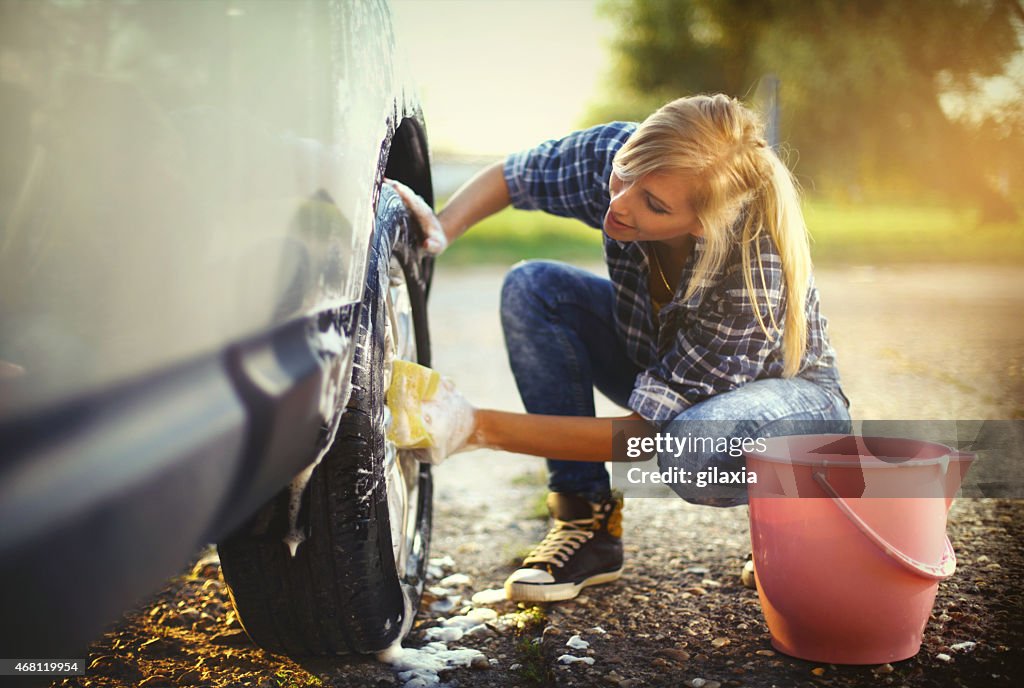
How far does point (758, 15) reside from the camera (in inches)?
390

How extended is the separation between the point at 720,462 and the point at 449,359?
11.6ft

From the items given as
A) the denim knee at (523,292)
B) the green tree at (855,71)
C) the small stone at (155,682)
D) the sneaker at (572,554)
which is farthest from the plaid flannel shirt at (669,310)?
the small stone at (155,682)

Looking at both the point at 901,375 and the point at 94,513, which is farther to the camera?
the point at 901,375

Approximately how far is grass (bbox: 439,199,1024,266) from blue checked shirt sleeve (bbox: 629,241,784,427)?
3430mm

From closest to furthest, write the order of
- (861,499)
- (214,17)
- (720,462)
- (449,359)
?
(214,17)
(861,499)
(720,462)
(449,359)

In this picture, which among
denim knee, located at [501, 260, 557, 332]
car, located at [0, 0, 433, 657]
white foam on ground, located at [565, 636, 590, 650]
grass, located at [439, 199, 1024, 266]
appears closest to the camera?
car, located at [0, 0, 433, 657]

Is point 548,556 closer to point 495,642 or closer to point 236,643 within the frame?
point 495,642

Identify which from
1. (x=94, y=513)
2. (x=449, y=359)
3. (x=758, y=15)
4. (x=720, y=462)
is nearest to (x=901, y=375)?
(x=449, y=359)

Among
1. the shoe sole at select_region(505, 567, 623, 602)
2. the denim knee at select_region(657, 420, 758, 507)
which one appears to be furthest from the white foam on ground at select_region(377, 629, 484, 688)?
the denim knee at select_region(657, 420, 758, 507)

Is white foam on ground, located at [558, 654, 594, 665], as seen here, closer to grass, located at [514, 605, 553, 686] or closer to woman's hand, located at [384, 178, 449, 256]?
grass, located at [514, 605, 553, 686]

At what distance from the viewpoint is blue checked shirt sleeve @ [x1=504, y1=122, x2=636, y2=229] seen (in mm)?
2088

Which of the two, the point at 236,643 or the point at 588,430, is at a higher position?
the point at 588,430

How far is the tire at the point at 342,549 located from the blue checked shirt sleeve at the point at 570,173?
0.71 m

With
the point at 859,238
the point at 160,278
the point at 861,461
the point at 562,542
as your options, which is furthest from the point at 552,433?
the point at 859,238
